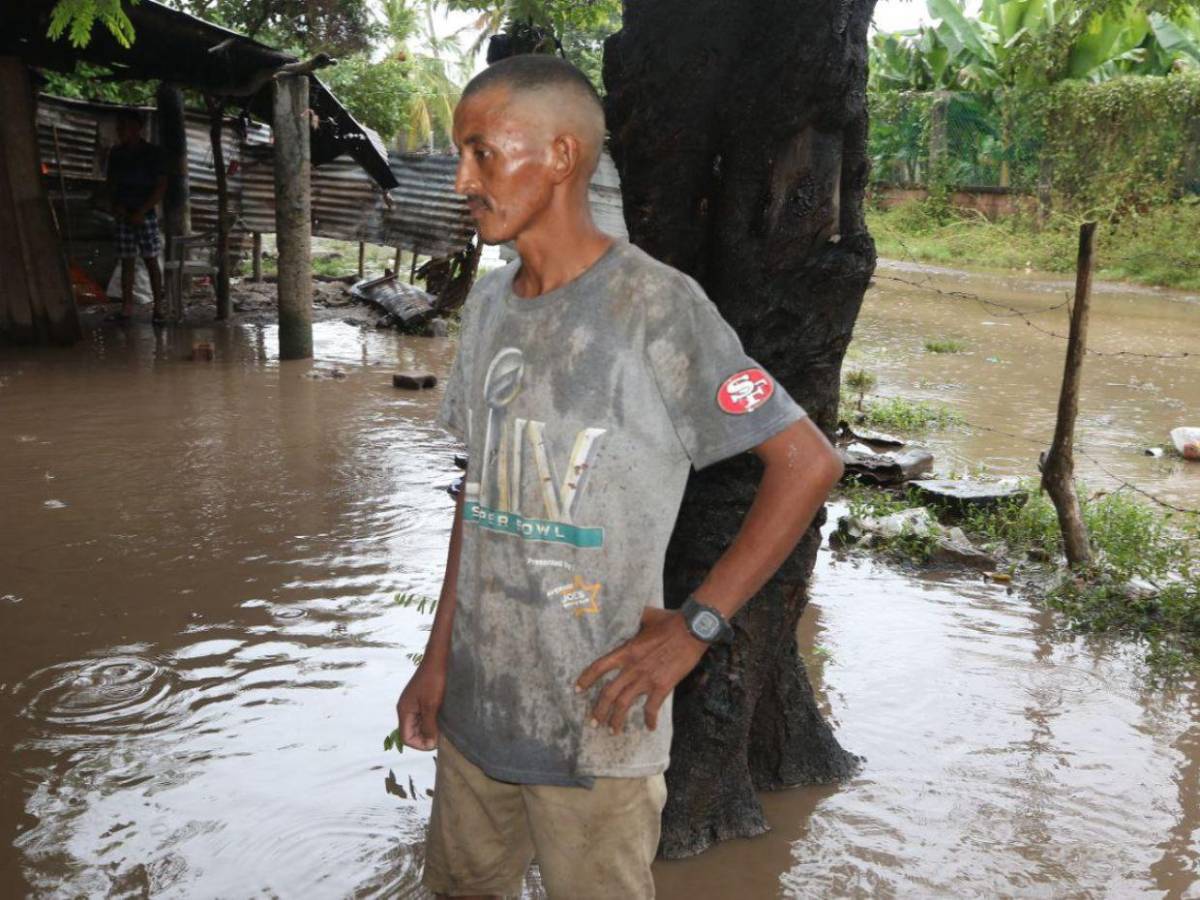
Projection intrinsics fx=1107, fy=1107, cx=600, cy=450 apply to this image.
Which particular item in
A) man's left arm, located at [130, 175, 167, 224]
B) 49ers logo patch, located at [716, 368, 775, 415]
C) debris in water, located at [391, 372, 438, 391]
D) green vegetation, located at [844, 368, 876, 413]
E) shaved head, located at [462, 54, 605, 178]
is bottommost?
green vegetation, located at [844, 368, 876, 413]

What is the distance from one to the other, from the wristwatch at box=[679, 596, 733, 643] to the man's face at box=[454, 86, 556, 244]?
2.16ft

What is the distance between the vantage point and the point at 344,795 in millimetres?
3129

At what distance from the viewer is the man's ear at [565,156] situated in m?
1.75

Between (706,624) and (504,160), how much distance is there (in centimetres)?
79

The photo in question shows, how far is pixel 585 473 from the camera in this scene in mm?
1719

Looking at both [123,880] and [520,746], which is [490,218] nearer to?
[520,746]

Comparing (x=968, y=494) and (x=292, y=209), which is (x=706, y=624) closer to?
(x=968, y=494)

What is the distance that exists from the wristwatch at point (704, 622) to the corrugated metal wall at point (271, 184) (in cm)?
1085

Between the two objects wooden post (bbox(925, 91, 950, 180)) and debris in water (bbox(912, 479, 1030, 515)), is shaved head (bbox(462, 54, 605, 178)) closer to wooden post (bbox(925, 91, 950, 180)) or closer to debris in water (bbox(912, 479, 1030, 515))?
debris in water (bbox(912, 479, 1030, 515))

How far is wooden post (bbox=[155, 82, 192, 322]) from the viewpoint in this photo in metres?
11.6

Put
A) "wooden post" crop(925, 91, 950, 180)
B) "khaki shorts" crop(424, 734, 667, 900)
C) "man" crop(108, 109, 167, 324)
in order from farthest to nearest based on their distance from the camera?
"wooden post" crop(925, 91, 950, 180) → "man" crop(108, 109, 167, 324) → "khaki shorts" crop(424, 734, 667, 900)

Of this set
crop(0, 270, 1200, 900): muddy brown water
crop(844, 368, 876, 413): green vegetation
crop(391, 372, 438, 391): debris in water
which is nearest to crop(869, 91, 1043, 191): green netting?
crop(844, 368, 876, 413): green vegetation

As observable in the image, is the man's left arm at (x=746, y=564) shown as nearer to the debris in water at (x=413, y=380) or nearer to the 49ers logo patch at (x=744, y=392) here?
the 49ers logo patch at (x=744, y=392)

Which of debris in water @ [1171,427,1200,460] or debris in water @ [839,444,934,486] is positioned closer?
debris in water @ [839,444,934,486]
